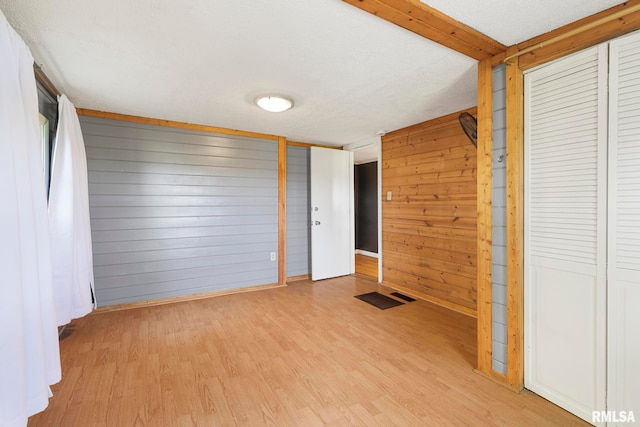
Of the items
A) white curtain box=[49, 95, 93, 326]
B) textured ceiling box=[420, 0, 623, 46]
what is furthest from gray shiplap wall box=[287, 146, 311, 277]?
textured ceiling box=[420, 0, 623, 46]

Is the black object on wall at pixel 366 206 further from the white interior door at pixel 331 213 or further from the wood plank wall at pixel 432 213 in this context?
the wood plank wall at pixel 432 213

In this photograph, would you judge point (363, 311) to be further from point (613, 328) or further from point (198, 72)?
point (198, 72)

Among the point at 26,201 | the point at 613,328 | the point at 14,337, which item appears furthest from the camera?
the point at 613,328

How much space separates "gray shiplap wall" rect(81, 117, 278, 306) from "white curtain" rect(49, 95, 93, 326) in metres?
0.61

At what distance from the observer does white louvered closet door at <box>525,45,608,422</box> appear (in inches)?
58.4

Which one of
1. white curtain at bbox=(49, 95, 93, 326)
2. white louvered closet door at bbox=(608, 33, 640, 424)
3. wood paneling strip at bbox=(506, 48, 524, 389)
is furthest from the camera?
white curtain at bbox=(49, 95, 93, 326)

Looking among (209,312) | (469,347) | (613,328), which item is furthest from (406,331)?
(209,312)

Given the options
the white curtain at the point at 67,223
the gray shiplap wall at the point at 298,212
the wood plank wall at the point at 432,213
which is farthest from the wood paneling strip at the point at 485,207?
the white curtain at the point at 67,223

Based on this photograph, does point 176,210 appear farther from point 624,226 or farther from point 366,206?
point 366,206

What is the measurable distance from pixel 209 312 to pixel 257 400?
5.41ft

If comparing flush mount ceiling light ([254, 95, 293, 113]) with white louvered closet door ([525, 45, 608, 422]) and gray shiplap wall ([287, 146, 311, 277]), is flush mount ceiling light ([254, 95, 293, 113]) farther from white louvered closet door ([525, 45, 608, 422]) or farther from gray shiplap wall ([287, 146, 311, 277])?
white louvered closet door ([525, 45, 608, 422])

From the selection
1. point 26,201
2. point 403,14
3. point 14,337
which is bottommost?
point 14,337

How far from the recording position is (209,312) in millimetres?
3141

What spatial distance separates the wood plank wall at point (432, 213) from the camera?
303cm
